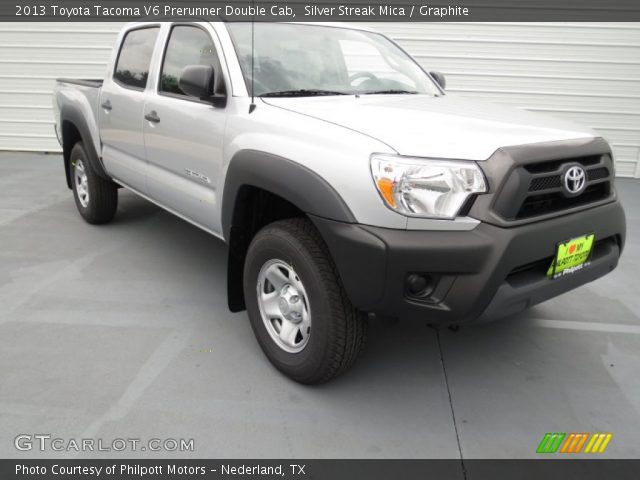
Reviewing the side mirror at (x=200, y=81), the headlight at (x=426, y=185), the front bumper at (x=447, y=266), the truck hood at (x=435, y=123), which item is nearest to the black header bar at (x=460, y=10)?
the side mirror at (x=200, y=81)

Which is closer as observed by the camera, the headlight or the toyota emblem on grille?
the headlight

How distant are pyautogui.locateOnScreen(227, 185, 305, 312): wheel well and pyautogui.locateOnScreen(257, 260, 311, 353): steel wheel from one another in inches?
9.7

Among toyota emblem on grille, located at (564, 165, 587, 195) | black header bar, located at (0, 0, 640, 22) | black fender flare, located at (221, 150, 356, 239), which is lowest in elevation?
black fender flare, located at (221, 150, 356, 239)

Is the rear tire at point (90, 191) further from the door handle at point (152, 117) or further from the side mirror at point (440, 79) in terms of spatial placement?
the side mirror at point (440, 79)

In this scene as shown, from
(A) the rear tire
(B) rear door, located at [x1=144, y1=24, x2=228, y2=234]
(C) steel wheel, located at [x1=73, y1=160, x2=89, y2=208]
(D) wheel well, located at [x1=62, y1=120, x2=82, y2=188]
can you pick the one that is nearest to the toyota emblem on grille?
(B) rear door, located at [x1=144, y1=24, x2=228, y2=234]

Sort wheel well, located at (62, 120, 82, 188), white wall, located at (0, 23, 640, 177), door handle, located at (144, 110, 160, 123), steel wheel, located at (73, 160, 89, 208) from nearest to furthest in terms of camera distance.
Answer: door handle, located at (144, 110, 160, 123) < steel wheel, located at (73, 160, 89, 208) < wheel well, located at (62, 120, 82, 188) < white wall, located at (0, 23, 640, 177)

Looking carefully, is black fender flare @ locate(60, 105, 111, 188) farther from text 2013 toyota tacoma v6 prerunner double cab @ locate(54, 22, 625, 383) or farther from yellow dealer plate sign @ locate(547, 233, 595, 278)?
yellow dealer plate sign @ locate(547, 233, 595, 278)

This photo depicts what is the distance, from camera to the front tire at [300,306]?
2262 millimetres

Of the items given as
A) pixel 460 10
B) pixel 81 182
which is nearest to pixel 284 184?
pixel 81 182

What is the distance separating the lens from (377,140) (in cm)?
207

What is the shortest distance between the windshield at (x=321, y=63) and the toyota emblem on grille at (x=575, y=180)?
1272 millimetres

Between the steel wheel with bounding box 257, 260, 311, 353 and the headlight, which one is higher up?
the headlight

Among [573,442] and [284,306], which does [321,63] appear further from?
[573,442]

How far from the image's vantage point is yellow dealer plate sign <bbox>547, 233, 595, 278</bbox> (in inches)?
87.4
